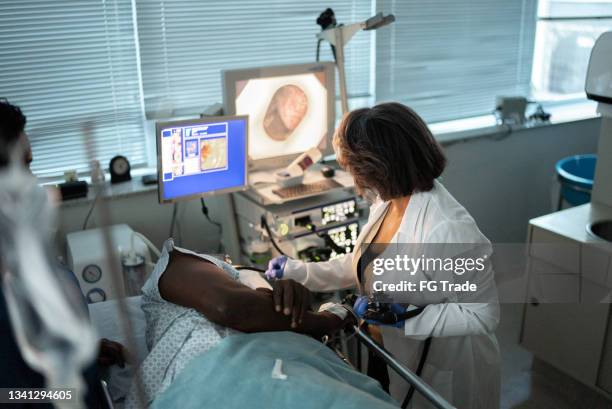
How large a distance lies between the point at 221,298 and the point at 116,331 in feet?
1.88

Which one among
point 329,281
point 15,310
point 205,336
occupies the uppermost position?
point 15,310

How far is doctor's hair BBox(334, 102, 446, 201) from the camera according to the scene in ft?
5.18

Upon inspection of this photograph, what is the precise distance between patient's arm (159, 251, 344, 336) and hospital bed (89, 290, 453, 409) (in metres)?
0.12

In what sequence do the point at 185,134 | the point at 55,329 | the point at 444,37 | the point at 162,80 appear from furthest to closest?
the point at 444,37, the point at 162,80, the point at 185,134, the point at 55,329

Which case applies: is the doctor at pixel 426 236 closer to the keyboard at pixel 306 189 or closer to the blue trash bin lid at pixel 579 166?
the keyboard at pixel 306 189

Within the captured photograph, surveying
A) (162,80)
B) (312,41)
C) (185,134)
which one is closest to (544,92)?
(312,41)

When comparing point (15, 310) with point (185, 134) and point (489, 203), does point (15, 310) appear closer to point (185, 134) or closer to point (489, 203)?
point (185, 134)

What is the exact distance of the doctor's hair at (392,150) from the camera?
62.2 inches

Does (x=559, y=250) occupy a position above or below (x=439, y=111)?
below

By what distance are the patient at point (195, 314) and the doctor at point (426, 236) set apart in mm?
336

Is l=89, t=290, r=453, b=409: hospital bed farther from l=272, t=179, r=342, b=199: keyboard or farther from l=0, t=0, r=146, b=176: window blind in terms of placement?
l=0, t=0, r=146, b=176: window blind

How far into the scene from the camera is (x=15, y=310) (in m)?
0.33

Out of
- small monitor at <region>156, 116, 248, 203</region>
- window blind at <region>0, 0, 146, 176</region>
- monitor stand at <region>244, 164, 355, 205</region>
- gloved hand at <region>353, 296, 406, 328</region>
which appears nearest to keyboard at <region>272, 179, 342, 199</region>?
monitor stand at <region>244, 164, 355, 205</region>

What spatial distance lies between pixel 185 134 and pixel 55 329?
156 centimetres
